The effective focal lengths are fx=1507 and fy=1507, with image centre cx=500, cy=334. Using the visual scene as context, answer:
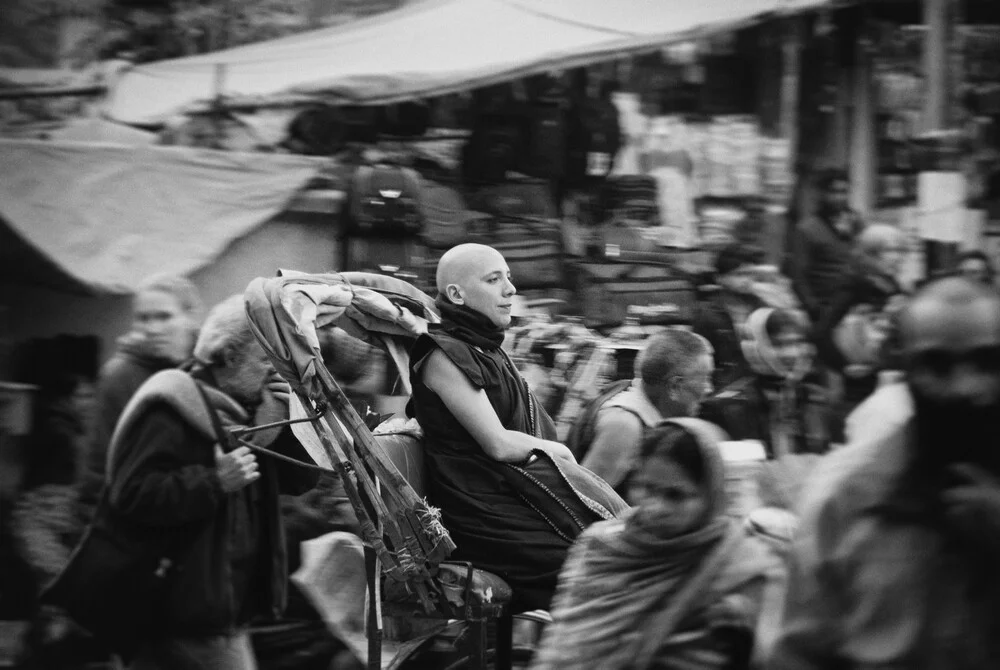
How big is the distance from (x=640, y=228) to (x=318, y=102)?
2422 mm

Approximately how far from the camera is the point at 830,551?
7.86ft

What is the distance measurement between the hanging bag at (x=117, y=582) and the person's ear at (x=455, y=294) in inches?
50.2

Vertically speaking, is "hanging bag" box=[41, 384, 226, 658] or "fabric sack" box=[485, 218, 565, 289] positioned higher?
"fabric sack" box=[485, 218, 565, 289]

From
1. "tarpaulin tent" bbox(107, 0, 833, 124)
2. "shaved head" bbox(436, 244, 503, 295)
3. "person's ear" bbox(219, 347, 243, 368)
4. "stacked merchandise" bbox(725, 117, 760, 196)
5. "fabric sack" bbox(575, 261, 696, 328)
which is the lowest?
"fabric sack" bbox(575, 261, 696, 328)

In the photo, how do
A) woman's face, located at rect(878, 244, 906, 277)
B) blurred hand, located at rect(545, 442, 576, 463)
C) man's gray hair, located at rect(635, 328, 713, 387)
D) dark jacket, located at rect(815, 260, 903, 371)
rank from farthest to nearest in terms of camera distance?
woman's face, located at rect(878, 244, 906, 277) < dark jacket, located at rect(815, 260, 903, 371) < man's gray hair, located at rect(635, 328, 713, 387) < blurred hand, located at rect(545, 442, 576, 463)

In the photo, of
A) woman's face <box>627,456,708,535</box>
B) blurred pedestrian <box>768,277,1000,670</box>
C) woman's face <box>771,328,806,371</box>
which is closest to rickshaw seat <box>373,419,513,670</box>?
woman's face <box>627,456,708,535</box>

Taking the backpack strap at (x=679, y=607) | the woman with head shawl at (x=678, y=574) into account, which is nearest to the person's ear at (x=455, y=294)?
the woman with head shawl at (x=678, y=574)

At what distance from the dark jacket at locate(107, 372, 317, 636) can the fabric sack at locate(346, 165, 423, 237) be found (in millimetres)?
4352

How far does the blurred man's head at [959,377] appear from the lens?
2312 millimetres

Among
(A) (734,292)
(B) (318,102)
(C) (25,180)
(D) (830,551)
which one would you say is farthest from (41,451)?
(D) (830,551)

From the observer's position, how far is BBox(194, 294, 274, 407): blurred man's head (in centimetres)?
525

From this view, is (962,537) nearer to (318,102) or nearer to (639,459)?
(639,459)

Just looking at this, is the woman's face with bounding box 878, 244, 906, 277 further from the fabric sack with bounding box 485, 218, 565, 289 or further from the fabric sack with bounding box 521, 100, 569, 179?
the fabric sack with bounding box 521, 100, 569, 179

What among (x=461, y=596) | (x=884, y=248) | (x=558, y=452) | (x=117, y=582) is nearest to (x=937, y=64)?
(x=884, y=248)
